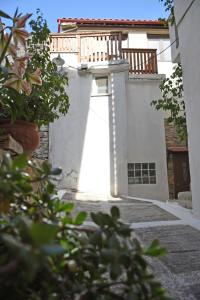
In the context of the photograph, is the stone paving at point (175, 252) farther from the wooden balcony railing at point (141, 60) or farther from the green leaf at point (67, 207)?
the wooden balcony railing at point (141, 60)

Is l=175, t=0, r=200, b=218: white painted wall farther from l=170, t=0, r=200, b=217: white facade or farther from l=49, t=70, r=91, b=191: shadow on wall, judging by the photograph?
l=49, t=70, r=91, b=191: shadow on wall

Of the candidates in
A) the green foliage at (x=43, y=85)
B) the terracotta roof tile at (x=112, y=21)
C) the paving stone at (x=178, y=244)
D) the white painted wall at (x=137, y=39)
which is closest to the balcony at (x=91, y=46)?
the white painted wall at (x=137, y=39)

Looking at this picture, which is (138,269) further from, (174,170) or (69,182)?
(174,170)

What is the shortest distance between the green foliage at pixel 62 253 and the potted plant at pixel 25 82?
0.91 meters

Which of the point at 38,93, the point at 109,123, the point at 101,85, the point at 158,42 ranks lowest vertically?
the point at 38,93

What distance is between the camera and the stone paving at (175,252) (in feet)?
5.16

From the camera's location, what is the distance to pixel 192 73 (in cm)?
390

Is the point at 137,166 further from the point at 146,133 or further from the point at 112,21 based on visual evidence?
the point at 112,21

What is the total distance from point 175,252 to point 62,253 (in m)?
1.79

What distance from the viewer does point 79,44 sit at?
9.41 m

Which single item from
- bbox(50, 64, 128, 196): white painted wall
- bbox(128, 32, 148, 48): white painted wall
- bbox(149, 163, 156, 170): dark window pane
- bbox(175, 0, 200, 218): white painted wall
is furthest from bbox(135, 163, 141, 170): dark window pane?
bbox(128, 32, 148, 48): white painted wall

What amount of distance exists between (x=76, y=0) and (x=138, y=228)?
442 cm

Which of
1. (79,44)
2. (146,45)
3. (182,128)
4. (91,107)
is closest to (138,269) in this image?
(182,128)

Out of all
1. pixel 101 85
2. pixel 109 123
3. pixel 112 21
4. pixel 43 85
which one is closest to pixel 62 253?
pixel 43 85
